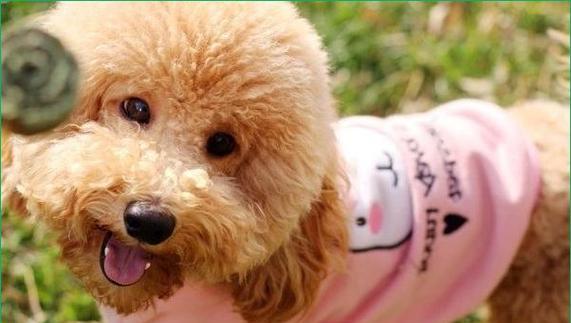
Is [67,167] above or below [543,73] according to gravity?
above

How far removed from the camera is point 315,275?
1632 mm

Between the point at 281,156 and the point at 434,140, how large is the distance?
1.81 feet

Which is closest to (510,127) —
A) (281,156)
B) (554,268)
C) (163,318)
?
(554,268)

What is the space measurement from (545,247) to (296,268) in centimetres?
62

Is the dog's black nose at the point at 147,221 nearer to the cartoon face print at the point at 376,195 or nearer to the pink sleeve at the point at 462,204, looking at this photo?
the cartoon face print at the point at 376,195

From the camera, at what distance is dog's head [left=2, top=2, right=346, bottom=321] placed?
132 centimetres

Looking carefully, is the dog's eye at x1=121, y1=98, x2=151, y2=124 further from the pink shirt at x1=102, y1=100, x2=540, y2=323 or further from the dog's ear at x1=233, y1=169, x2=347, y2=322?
the pink shirt at x1=102, y1=100, x2=540, y2=323

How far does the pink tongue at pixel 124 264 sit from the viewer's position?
141cm

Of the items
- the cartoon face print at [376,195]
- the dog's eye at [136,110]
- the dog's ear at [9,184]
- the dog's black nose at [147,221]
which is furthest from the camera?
the cartoon face print at [376,195]

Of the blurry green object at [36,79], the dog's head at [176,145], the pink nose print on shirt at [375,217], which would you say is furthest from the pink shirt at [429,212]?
the blurry green object at [36,79]

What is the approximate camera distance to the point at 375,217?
1781mm

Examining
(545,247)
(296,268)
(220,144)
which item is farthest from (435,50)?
(220,144)

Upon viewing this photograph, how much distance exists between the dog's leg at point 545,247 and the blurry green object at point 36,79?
1.28m

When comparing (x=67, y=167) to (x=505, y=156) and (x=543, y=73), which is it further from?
(x=543, y=73)
